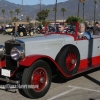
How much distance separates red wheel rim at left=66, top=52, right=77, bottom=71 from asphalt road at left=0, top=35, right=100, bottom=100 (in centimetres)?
46

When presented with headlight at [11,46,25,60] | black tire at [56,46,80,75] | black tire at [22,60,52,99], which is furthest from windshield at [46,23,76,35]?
headlight at [11,46,25,60]

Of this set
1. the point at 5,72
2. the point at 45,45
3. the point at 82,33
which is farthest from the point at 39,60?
the point at 82,33

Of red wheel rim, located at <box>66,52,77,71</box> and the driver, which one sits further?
the driver

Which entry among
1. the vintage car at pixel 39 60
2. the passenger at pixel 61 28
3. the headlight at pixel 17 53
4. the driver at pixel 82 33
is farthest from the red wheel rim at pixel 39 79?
the passenger at pixel 61 28

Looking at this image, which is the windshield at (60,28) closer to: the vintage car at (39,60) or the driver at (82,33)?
the vintage car at (39,60)

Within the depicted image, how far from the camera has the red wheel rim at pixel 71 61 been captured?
612 cm

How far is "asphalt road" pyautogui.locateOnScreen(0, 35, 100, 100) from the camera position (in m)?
5.24

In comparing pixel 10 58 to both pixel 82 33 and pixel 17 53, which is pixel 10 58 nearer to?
pixel 17 53

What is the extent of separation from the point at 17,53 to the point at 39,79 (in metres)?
0.76

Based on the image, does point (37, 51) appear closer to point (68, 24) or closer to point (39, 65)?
point (39, 65)

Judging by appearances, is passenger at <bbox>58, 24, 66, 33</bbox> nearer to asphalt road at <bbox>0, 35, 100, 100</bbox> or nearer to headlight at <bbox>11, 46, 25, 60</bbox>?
asphalt road at <bbox>0, 35, 100, 100</bbox>

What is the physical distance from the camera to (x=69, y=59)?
6.15 m

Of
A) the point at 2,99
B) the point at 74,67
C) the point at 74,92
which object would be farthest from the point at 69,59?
the point at 2,99

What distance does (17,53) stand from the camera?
5.09 meters
